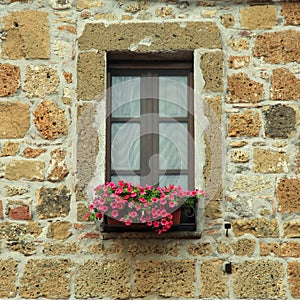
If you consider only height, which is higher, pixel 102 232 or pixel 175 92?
pixel 175 92

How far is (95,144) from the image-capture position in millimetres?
6242

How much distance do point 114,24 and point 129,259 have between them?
165cm

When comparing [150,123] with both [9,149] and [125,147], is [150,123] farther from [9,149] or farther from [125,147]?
[9,149]

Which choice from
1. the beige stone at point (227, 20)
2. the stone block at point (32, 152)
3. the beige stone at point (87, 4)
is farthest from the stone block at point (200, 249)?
the beige stone at point (87, 4)

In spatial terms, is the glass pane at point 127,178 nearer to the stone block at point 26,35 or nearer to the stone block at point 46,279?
the stone block at point 46,279

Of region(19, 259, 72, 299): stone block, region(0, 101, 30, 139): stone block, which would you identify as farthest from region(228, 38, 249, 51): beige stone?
region(19, 259, 72, 299): stone block

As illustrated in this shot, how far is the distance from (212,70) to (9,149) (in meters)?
1.49

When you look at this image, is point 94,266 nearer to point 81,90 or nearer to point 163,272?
point 163,272

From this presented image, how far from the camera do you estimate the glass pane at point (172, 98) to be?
6.46 meters

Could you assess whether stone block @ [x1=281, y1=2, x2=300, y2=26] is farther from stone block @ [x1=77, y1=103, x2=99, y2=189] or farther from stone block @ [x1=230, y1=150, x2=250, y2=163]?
stone block @ [x1=77, y1=103, x2=99, y2=189]

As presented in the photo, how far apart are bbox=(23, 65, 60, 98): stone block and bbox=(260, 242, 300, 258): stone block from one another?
1797mm

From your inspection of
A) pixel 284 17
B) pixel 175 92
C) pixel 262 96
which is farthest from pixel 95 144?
pixel 284 17

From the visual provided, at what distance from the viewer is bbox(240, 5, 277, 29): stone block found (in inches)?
253

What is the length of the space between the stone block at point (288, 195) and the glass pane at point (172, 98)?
0.86 m
